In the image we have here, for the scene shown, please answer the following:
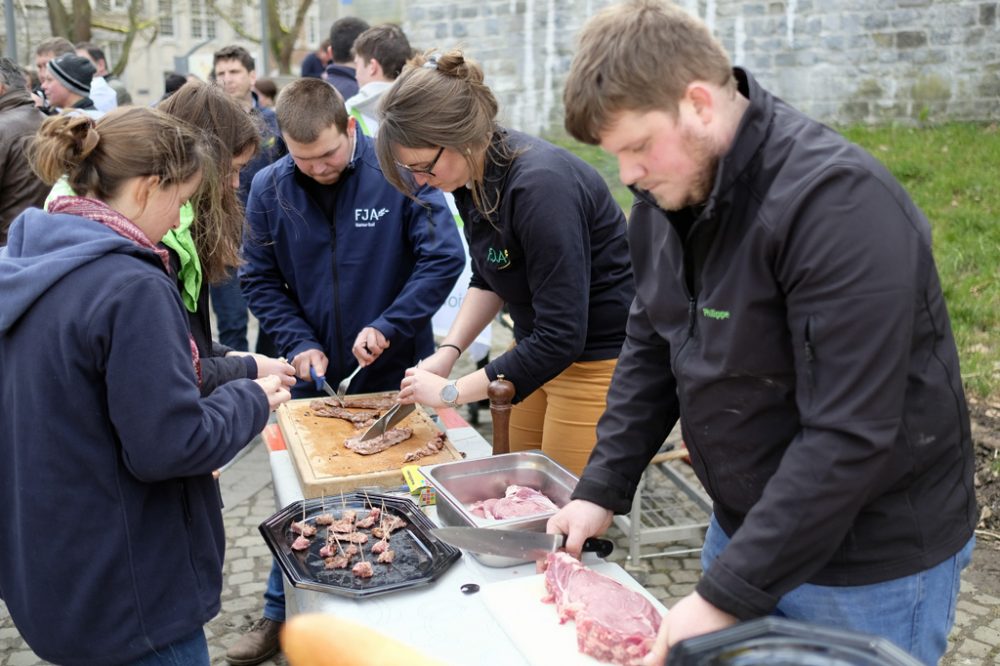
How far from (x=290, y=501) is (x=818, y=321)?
179cm

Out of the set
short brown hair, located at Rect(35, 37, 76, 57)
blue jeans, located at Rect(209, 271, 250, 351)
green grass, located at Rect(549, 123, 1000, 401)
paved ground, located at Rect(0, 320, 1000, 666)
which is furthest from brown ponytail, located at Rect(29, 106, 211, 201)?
short brown hair, located at Rect(35, 37, 76, 57)

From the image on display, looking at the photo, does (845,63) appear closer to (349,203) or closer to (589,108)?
(349,203)

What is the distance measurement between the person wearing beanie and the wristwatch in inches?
188

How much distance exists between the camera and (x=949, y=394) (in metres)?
1.49

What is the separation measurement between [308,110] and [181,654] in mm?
1934

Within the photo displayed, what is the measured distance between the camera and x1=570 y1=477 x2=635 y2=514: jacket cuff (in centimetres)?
199

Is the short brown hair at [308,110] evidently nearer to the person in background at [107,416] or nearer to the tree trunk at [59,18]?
the person in background at [107,416]

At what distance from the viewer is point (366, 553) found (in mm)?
2213

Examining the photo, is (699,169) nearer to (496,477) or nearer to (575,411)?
(496,477)

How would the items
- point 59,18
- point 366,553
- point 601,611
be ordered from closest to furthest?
point 601,611 < point 366,553 < point 59,18

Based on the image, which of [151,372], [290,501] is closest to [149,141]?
[151,372]

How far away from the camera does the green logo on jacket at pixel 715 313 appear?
4.97 feet

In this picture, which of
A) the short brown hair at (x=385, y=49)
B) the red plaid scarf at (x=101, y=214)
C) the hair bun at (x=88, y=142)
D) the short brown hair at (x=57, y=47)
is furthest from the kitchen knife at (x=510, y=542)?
the short brown hair at (x=57, y=47)

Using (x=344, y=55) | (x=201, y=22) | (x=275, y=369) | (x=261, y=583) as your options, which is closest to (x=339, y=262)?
(x=275, y=369)
